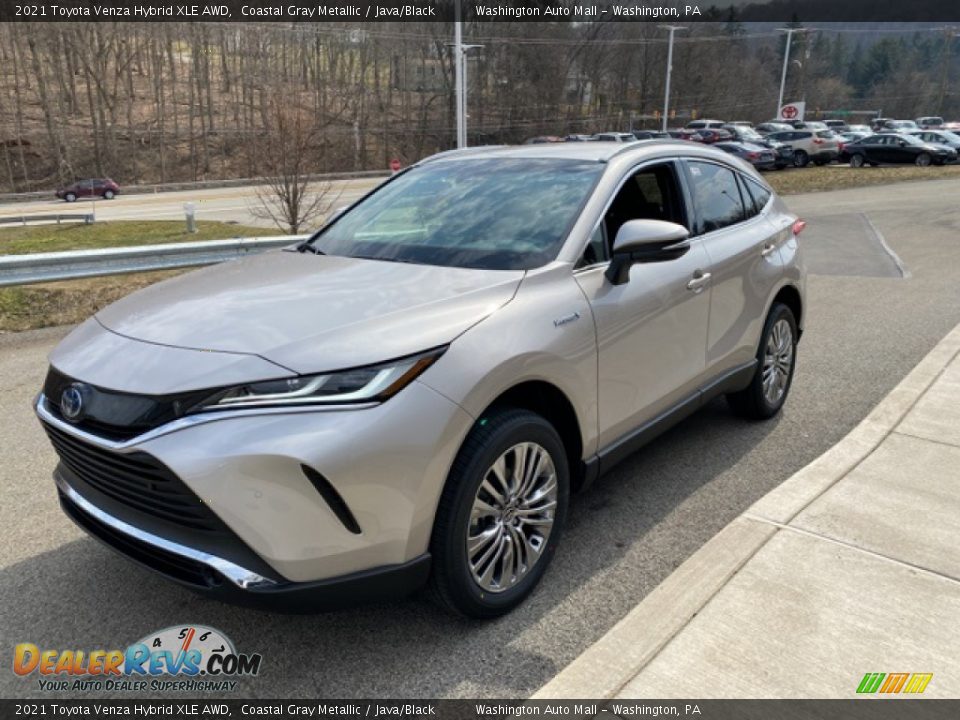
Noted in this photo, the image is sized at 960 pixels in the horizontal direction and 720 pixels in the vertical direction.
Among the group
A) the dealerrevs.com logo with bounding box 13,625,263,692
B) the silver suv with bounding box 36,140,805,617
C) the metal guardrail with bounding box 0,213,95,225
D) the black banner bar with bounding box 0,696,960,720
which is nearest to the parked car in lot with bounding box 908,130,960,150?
the metal guardrail with bounding box 0,213,95,225

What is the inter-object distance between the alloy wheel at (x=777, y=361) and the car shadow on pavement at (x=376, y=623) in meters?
1.53

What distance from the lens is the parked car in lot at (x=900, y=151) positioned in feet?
107

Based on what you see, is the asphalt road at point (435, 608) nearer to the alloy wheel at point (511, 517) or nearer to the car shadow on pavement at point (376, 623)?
the car shadow on pavement at point (376, 623)

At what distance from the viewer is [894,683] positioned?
7.97 ft

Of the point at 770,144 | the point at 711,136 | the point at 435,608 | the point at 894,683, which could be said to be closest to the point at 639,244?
the point at 435,608

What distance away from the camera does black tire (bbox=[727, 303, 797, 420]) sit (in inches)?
183

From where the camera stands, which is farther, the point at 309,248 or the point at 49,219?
the point at 49,219

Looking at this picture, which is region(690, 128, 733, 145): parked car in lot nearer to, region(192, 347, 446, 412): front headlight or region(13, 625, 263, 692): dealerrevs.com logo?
region(192, 347, 446, 412): front headlight

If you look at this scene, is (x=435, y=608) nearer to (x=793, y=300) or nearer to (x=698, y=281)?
(x=698, y=281)

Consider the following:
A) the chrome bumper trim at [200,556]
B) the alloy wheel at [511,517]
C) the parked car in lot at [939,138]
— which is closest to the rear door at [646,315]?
the alloy wheel at [511,517]

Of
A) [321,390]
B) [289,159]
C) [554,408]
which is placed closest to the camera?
[321,390]

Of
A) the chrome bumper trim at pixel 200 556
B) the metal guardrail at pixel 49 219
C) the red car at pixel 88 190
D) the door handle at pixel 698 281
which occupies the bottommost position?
the red car at pixel 88 190

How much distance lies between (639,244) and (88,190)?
4507 cm

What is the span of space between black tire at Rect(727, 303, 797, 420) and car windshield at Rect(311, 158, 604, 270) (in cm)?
180
